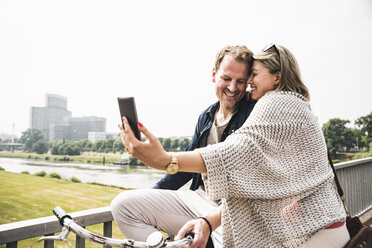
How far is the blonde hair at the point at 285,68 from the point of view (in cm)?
105

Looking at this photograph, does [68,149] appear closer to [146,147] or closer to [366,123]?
[146,147]

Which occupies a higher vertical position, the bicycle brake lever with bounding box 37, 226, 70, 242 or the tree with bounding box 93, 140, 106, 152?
the bicycle brake lever with bounding box 37, 226, 70, 242

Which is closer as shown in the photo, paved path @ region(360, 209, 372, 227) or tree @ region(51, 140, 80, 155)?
paved path @ region(360, 209, 372, 227)

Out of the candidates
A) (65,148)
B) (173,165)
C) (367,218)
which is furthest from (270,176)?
(65,148)

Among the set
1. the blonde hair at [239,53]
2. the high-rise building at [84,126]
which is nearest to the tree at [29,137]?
the high-rise building at [84,126]

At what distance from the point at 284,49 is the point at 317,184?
0.60 metres

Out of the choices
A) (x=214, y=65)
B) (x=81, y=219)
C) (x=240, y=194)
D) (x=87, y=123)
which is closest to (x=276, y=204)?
(x=240, y=194)

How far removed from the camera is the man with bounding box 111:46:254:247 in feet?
3.41

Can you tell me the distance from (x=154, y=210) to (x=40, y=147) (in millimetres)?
14181

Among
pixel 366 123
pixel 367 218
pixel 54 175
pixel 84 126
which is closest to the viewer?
pixel 367 218

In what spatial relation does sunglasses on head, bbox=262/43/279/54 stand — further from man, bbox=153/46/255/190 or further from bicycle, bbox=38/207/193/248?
bicycle, bbox=38/207/193/248

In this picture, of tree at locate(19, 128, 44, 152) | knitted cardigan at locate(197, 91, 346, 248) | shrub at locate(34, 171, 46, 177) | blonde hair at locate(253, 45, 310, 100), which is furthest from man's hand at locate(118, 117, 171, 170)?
shrub at locate(34, 171, 46, 177)

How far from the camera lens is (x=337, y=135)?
23.2 metres

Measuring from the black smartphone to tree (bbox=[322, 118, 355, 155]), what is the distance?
20368 millimetres
